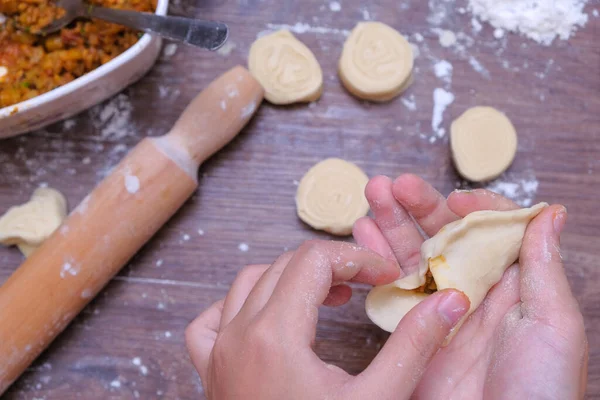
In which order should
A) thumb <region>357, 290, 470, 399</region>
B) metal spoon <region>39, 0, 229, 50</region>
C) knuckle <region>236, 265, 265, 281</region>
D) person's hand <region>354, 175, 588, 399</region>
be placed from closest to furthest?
1. thumb <region>357, 290, 470, 399</region>
2. person's hand <region>354, 175, 588, 399</region>
3. knuckle <region>236, 265, 265, 281</region>
4. metal spoon <region>39, 0, 229, 50</region>

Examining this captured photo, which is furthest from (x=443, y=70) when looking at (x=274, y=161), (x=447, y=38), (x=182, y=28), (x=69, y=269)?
(x=69, y=269)

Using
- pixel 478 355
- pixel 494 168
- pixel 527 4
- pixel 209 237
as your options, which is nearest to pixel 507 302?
pixel 478 355

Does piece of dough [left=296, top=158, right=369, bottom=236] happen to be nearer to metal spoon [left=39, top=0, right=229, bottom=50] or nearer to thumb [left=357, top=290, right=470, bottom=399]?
metal spoon [left=39, top=0, right=229, bottom=50]

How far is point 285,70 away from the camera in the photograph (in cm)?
122

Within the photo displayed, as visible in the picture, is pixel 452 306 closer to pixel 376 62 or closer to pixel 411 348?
pixel 411 348

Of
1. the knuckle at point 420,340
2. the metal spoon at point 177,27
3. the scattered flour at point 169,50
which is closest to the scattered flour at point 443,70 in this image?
the metal spoon at point 177,27

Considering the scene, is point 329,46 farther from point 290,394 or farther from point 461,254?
point 290,394

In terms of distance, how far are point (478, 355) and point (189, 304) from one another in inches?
23.0

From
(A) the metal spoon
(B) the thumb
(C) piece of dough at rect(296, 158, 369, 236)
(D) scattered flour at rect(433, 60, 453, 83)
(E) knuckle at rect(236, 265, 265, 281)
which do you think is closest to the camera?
(B) the thumb

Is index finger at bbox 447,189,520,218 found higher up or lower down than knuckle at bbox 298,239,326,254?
lower down

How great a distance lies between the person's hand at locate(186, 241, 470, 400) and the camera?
68 cm

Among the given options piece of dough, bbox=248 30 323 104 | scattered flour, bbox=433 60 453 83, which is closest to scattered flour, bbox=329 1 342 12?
piece of dough, bbox=248 30 323 104

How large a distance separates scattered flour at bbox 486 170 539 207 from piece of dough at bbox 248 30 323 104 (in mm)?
437

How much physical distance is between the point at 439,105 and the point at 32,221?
0.90m
